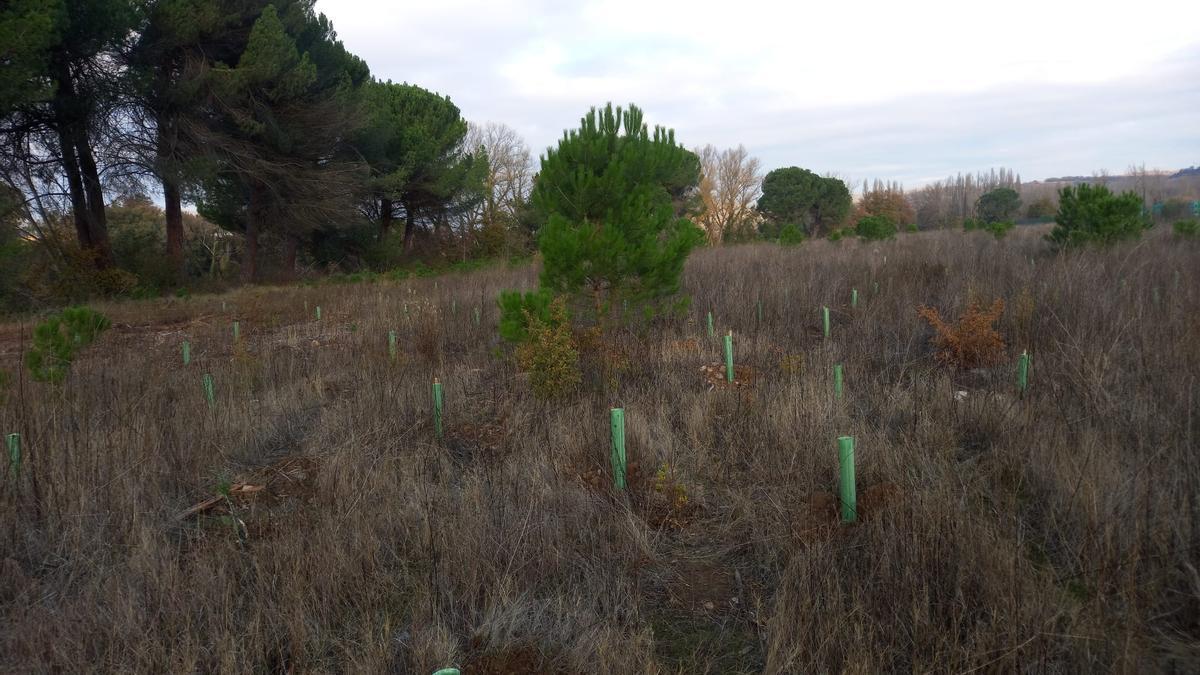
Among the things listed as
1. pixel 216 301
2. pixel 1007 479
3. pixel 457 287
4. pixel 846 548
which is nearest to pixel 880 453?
pixel 1007 479

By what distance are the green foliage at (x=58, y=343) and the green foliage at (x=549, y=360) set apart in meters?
2.95

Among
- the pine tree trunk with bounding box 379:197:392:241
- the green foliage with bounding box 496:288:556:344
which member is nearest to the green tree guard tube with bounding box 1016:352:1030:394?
the green foliage with bounding box 496:288:556:344

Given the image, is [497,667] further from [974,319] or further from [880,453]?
[974,319]

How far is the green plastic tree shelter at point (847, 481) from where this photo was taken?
9.29 ft

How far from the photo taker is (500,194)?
108 feet

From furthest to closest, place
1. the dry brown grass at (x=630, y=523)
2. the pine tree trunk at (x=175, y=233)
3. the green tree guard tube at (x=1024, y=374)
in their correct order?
the pine tree trunk at (x=175, y=233) < the green tree guard tube at (x=1024, y=374) < the dry brown grass at (x=630, y=523)

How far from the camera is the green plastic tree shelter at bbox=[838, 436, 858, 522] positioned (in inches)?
111

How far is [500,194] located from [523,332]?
2912cm

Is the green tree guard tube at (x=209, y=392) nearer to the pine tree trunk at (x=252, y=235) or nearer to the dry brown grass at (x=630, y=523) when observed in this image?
the dry brown grass at (x=630, y=523)

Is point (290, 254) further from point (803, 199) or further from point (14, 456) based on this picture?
point (803, 199)

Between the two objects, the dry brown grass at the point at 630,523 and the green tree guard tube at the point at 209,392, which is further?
the green tree guard tube at the point at 209,392

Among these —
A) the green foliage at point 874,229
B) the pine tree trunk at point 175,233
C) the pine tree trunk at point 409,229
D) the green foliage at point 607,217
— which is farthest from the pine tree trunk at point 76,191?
the green foliage at point 874,229

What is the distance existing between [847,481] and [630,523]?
2.88 ft

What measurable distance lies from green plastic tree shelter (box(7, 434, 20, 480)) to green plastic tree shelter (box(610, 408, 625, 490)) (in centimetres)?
267
